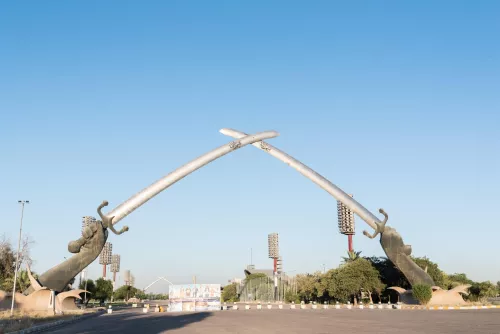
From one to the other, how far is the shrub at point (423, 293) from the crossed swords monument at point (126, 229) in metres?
1.05

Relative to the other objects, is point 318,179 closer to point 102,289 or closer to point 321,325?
point 321,325

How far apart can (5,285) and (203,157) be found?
37.0 metres

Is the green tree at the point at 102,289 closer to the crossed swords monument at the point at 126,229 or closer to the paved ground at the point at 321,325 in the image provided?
the crossed swords monument at the point at 126,229

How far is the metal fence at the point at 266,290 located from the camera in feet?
324

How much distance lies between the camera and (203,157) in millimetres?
52781

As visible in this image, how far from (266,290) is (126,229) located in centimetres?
7103

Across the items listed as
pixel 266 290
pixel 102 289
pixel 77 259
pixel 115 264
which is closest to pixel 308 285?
pixel 266 290

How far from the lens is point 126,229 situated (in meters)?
45.6

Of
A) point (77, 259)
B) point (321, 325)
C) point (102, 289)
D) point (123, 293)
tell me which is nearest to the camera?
point (321, 325)

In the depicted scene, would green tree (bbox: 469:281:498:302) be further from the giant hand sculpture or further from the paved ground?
the giant hand sculpture

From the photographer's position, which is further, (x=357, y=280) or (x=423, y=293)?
(x=357, y=280)

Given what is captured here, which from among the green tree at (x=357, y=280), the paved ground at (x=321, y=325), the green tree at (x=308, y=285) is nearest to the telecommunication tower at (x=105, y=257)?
the green tree at (x=308, y=285)

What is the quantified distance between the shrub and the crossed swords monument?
105 centimetres

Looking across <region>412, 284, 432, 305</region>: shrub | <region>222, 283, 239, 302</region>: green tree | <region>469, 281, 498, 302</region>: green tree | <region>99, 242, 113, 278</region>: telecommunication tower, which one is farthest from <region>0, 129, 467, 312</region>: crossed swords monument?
<region>99, 242, 113, 278</region>: telecommunication tower
